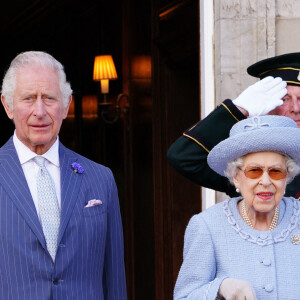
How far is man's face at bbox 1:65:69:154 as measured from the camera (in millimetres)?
3312

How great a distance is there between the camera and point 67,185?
3373 mm

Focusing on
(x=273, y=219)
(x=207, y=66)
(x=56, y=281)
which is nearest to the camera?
(x=273, y=219)

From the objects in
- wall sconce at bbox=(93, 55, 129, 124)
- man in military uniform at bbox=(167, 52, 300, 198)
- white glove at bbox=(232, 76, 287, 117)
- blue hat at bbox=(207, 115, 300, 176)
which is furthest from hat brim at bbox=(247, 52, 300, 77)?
wall sconce at bbox=(93, 55, 129, 124)

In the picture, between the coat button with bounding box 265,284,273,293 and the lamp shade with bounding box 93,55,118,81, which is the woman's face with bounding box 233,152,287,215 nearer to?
the coat button with bounding box 265,284,273,293

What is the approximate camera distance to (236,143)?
2865 millimetres

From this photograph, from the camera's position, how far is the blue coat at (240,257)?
9.23ft

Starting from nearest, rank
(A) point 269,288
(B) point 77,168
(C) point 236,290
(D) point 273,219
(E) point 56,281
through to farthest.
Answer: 1. (C) point 236,290
2. (A) point 269,288
3. (D) point 273,219
4. (E) point 56,281
5. (B) point 77,168

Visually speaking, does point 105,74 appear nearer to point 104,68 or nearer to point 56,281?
point 104,68

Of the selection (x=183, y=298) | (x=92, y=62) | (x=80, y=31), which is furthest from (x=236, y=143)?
(x=80, y=31)

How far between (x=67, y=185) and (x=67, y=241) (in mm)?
212

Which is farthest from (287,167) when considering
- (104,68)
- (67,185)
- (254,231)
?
(104,68)

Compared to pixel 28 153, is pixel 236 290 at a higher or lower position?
lower

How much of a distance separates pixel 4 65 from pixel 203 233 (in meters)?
9.49

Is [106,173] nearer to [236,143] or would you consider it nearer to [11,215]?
[11,215]
